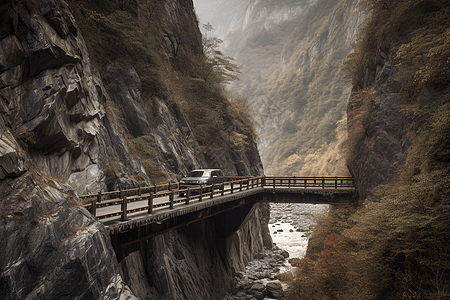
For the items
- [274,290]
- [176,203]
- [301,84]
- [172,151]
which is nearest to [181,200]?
[176,203]

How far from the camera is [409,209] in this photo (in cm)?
941

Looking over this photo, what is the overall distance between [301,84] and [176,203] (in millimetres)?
105672

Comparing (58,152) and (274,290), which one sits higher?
(58,152)

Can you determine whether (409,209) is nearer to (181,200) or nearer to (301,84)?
(181,200)

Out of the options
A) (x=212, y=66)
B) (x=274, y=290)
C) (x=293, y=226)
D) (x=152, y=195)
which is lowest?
(x=293, y=226)

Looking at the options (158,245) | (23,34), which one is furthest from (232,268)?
(23,34)

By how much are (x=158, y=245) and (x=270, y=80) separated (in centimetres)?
12856

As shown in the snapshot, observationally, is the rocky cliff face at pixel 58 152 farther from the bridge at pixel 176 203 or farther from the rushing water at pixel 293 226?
the rushing water at pixel 293 226

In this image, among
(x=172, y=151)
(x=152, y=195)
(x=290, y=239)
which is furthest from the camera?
(x=290, y=239)

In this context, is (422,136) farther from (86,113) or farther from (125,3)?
(125,3)

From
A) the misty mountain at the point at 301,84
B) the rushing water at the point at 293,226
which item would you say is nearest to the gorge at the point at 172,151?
the rushing water at the point at 293,226

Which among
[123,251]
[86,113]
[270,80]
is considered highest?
[270,80]

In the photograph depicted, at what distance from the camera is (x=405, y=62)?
15.3 metres

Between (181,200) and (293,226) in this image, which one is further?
(293,226)
